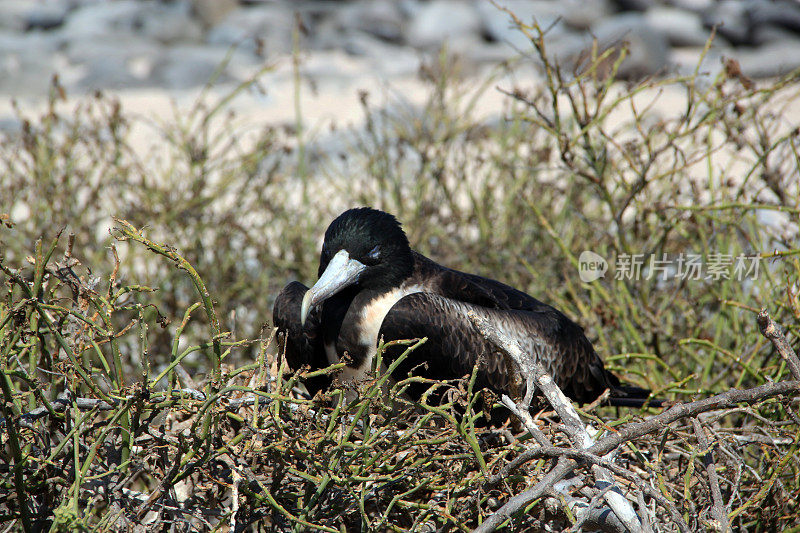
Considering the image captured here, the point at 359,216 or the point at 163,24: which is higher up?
the point at 163,24

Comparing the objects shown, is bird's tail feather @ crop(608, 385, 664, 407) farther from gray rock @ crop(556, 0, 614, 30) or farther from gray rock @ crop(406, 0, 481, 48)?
gray rock @ crop(556, 0, 614, 30)

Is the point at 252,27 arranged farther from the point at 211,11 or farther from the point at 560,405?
the point at 560,405

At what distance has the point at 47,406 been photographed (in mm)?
1922

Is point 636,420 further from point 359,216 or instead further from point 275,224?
point 275,224

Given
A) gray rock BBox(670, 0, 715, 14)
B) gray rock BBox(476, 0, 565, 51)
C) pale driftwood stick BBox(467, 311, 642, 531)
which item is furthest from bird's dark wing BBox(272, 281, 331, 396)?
gray rock BBox(670, 0, 715, 14)

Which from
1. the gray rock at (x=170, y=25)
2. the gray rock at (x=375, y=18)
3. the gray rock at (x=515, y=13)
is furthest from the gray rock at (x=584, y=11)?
the gray rock at (x=170, y=25)

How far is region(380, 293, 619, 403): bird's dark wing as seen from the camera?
8.27 feet

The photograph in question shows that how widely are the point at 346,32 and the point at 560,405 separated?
49.8 ft

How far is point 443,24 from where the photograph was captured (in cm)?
1619

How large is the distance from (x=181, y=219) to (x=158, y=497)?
2.48m

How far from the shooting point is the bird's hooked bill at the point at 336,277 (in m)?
2.55

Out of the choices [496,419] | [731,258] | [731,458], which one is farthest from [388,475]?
[731,258]

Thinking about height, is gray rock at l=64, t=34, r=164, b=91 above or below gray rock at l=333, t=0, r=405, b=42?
below

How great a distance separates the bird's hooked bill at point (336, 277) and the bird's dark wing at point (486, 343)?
21cm
